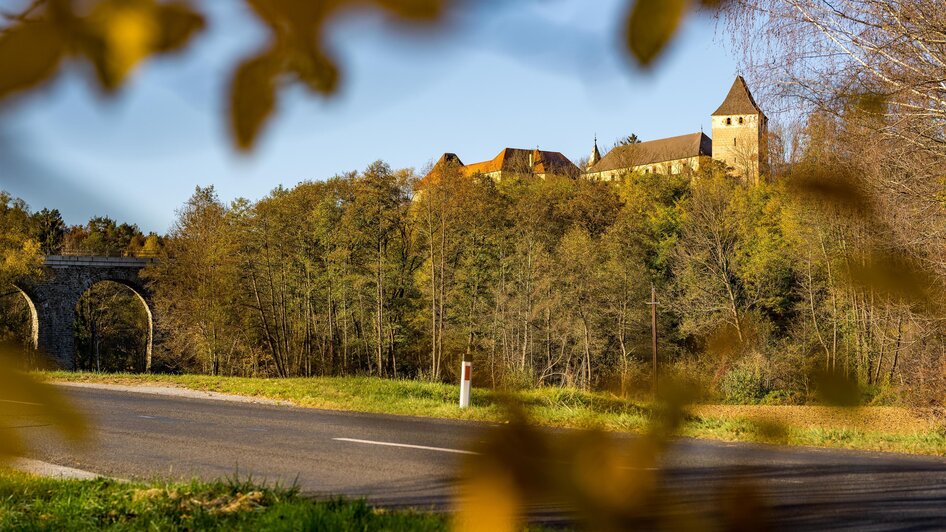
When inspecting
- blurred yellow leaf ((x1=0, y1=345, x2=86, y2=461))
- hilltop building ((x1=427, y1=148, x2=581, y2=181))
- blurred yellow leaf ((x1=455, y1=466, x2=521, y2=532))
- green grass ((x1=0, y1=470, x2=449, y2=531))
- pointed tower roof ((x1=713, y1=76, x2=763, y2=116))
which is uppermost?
pointed tower roof ((x1=713, y1=76, x2=763, y2=116))

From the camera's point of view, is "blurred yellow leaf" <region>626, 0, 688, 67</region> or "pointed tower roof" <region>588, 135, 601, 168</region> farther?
"pointed tower roof" <region>588, 135, 601, 168</region>

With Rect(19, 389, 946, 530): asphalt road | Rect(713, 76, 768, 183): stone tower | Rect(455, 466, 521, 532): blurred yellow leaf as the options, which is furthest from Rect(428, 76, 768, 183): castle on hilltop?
Rect(19, 389, 946, 530): asphalt road

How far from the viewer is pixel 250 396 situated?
11094mm

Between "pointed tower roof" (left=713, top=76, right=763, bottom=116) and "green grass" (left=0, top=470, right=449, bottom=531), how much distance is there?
241 centimetres

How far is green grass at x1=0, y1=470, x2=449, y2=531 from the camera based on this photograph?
3.30m

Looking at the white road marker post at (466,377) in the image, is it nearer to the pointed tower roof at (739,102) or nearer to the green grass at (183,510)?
the pointed tower roof at (739,102)

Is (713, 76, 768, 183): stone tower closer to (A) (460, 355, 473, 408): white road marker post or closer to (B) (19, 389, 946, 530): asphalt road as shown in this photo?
(A) (460, 355, 473, 408): white road marker post

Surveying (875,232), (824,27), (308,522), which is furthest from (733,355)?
(308,522)

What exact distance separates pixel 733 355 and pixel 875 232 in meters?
0.18

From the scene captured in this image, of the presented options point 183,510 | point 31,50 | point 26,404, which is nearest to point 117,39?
point 31,50

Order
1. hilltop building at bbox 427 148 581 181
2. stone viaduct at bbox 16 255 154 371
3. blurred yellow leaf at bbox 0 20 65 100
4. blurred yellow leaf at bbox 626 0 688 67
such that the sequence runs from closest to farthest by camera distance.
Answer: blurred yellow leaf at bbox 0 20 65 100 < blurred yellow leaf at bbox 626 0 688 67 < stone viaduct at bbox 16 255 154 371 < hilltop building at bbox 427 148 581 181

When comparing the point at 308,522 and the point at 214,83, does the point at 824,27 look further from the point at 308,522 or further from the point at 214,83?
the point at 308,522

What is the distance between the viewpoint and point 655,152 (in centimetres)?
80

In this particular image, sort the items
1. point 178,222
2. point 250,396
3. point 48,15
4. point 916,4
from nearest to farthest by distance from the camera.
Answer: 1. point 48,15
2. point 178,222
3. point 916,4
4. point 250,396
